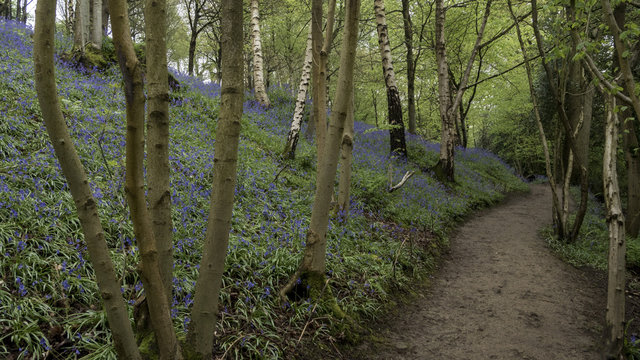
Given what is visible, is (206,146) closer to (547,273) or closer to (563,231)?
(547,273)

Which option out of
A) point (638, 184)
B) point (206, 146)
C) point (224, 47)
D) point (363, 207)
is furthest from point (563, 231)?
point (224, 47)

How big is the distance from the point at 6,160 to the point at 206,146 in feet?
11.6

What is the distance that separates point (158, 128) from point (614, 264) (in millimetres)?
5081

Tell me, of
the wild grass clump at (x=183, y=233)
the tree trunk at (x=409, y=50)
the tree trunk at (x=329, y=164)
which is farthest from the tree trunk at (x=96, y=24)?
the tree trunk at (x=409, y=50)

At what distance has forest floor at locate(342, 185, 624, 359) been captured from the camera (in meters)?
4.13

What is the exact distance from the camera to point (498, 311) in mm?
5168

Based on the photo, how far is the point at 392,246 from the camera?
20.6 ft

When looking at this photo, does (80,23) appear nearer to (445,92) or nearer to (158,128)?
(158,128)

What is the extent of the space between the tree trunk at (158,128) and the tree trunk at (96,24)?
9.40 meters

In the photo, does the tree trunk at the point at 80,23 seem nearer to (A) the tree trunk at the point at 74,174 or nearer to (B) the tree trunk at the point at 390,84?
(B) the tree trunk at the point at 390,84

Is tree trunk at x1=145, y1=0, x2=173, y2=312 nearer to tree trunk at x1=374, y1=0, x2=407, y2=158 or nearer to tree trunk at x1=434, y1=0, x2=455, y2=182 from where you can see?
tree trunk at x1=374, y1=0, x2=407, y2=158

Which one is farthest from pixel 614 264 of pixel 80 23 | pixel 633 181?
pixel 80 23

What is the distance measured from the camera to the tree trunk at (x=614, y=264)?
396 cm

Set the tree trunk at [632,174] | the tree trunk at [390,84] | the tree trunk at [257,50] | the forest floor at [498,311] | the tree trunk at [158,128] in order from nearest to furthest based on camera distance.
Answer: the tree trunk at [158,128]
the forest floor at [498,311]
the tree trunk at [632,174]
the tree trunk at [390,84]
the tree trunk at [257,50]
